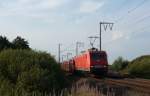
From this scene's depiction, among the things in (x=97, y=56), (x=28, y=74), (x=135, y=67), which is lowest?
(x=28, y=74)

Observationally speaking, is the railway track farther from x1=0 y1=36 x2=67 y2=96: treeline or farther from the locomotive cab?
the locomotive cab

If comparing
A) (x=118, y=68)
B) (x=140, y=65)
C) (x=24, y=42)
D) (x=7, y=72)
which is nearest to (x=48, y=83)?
(x=7, y=72)

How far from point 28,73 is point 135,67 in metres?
50.4

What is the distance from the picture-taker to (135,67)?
7138 cm

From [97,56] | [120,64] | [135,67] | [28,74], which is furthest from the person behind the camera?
[120,64]

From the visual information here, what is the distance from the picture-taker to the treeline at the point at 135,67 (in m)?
65.1

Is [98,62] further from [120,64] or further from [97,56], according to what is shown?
[120,64]

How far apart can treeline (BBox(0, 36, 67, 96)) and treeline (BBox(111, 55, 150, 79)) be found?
3397 centimetres

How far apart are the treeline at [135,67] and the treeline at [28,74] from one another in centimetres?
3397

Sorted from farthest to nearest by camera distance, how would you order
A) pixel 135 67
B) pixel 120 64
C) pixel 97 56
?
pixel 120 64 → pixel 135 67 → pixel 97 56

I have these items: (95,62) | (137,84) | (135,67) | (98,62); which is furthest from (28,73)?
(135,67)

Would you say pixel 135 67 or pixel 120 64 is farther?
pixel 120 64

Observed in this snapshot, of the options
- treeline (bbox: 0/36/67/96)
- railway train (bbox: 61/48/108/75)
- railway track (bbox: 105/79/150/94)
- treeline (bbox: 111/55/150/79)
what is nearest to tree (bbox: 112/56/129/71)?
treeline (bbox: 111/55/150/79)

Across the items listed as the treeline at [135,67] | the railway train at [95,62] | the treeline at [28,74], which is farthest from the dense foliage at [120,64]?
the treeline at [28,74]
